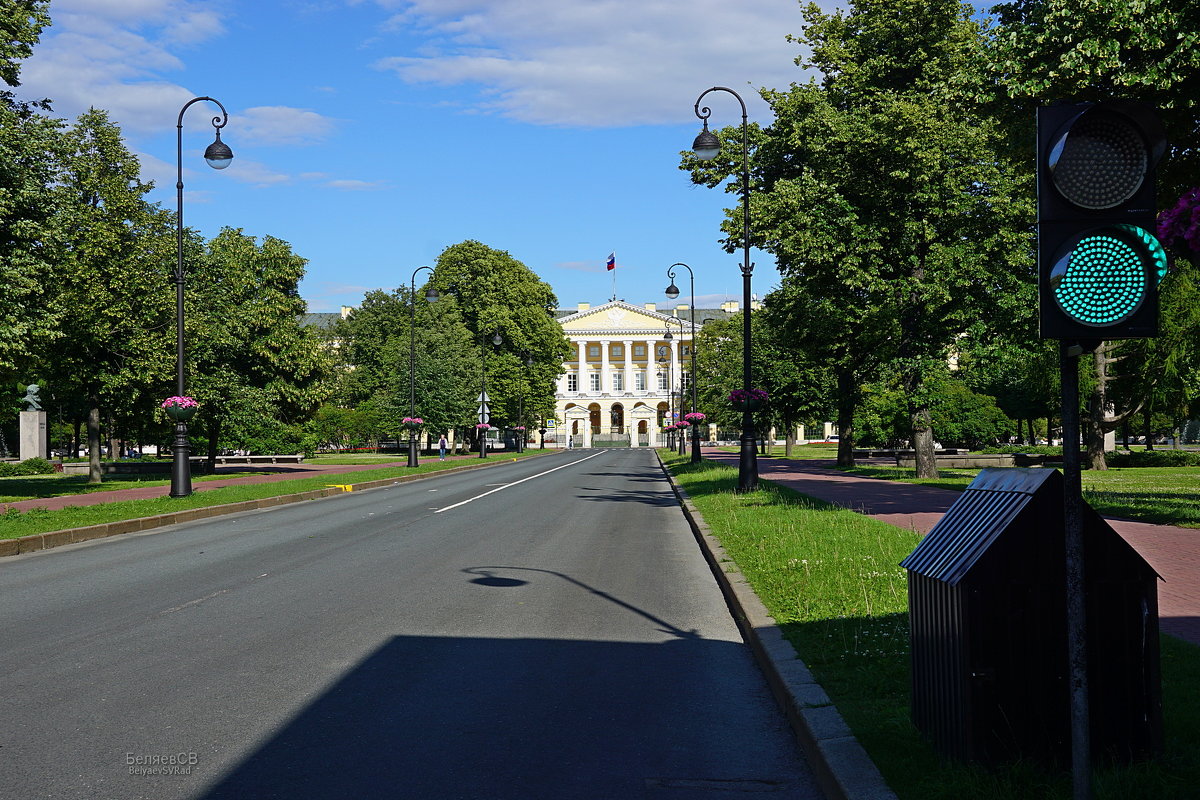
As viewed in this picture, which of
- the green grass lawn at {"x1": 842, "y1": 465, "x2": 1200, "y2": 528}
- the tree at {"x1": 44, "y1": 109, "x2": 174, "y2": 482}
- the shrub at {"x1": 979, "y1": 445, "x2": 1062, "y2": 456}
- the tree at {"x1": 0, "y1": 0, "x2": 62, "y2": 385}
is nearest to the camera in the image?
the green grass lawn at {"x1": 842, "y1": 465, "x2": 1200, "y2": 528}

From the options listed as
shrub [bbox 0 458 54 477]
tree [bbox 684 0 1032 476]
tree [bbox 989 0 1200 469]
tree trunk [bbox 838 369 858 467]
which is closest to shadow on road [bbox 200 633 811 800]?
tree [bbox 989 0 1200 469]

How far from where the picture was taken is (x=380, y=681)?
6.44 m

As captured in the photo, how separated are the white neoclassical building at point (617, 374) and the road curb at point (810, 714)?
401ft

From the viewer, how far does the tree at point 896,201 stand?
27312 millimetres

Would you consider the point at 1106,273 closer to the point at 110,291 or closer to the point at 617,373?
the point at 110,291

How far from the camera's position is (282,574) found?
11398 millimetres

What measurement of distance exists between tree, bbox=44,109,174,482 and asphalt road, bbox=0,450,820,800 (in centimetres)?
2313

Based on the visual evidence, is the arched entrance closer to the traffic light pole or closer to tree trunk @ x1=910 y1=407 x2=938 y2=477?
tree trunk @ x1=910 y1=407 x2=938 y2=477

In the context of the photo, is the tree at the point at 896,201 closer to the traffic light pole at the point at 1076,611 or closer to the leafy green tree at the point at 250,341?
the leafy green tree at the point at 250,341

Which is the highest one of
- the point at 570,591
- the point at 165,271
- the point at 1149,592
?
the point at 165,271

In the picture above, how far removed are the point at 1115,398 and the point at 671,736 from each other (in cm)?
3708

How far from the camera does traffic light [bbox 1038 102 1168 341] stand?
10.4ft

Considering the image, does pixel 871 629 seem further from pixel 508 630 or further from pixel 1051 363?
pixel 1051 363

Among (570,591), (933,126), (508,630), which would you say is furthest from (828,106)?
(508,630)
